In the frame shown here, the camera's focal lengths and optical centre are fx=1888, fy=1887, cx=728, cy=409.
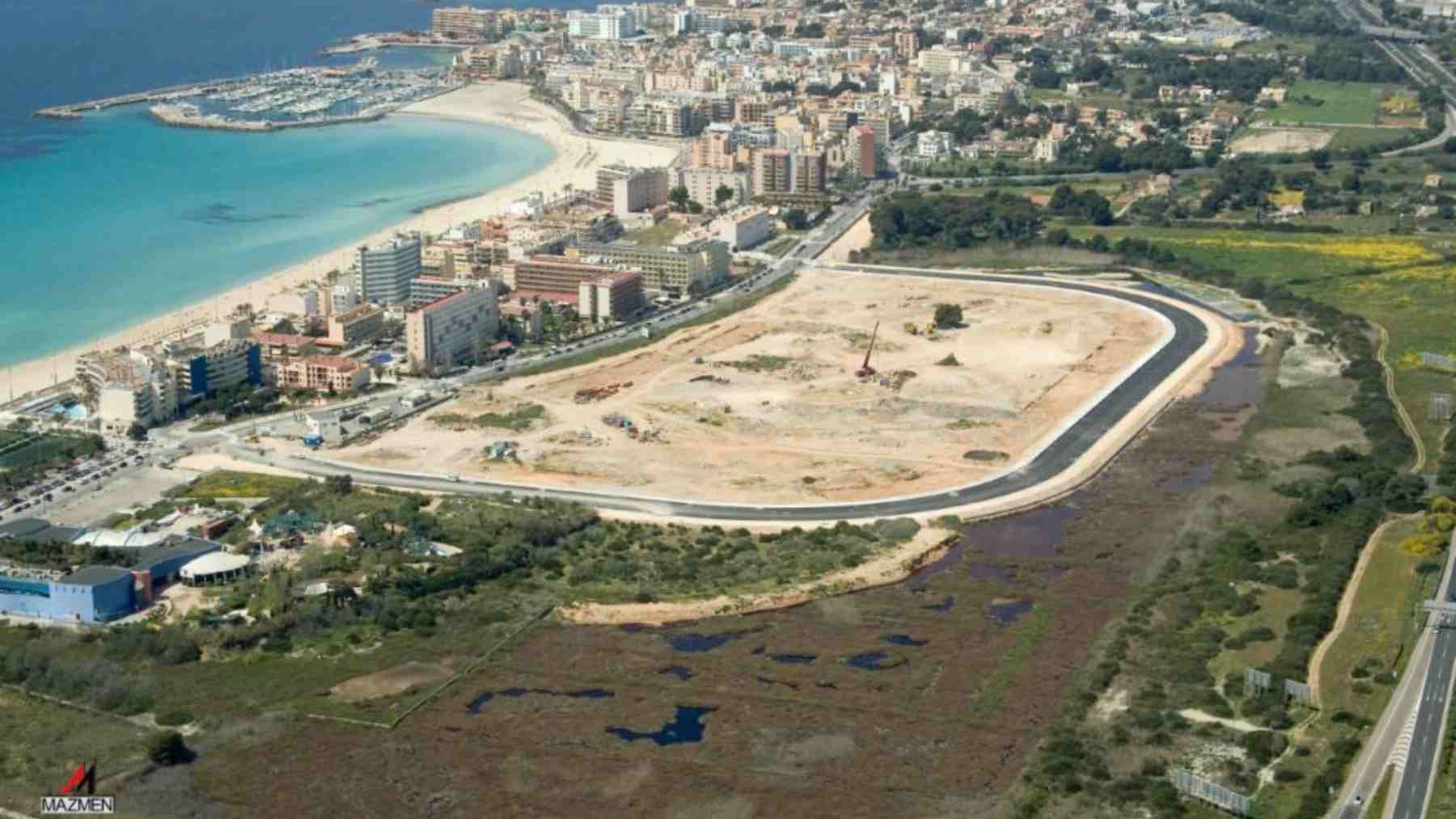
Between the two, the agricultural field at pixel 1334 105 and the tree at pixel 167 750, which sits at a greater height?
the agricultural field at pixel 1334 105

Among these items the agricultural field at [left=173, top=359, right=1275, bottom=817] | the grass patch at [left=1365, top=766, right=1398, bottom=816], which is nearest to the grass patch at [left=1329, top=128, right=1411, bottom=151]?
the agricultural field at [left=173, top=359, right=1275, bottom=817]

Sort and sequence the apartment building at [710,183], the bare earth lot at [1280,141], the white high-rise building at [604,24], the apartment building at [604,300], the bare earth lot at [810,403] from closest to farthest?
the bare earth lot at [810,403] → the apartment building at [604,300] → the apartment building at [710,183] → the bare earth lot at [1280,141] → the white high-rise building at [604,24]

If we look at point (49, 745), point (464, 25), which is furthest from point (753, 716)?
point (464, 25)

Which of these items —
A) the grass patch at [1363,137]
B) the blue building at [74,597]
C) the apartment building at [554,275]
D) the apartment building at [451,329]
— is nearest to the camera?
the blue building at [74,597]

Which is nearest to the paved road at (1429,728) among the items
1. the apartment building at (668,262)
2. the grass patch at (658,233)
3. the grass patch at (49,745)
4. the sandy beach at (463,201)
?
the grass patch at (49,745)

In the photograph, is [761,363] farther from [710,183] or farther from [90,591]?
[710,183]

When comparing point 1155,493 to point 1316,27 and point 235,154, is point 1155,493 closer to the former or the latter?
point 235,154

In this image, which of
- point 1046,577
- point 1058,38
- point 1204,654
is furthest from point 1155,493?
point 1058,38

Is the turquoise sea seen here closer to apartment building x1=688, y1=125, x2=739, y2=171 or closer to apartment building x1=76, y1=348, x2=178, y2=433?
apartment building x1=76, y1=348, x2=178, y2=433

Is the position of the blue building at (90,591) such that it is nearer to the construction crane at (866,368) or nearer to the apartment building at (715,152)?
the construction crane at (866,368)
